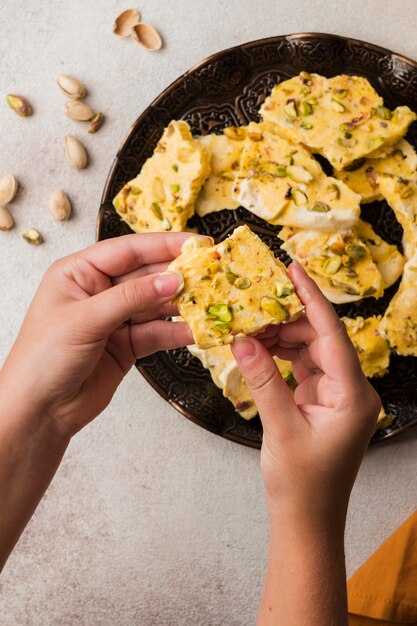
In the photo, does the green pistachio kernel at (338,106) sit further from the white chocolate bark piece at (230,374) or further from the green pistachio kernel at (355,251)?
the white chocolate bark piece at (230,374)

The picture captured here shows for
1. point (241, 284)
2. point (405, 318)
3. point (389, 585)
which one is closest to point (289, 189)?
point (405, 318)

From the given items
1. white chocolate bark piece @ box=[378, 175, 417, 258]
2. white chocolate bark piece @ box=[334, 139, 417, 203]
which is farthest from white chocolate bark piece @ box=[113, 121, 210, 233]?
white chocolate bark piece @ box=[378, 175, 417, 258]

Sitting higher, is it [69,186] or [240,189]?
[69,186]

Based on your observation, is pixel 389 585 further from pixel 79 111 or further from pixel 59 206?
pixel 79 111

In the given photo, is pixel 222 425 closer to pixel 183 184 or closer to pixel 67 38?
pixel 183 184

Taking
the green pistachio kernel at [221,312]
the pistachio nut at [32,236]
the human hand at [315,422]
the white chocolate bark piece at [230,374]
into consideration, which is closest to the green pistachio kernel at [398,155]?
the white chocolate bark piece at [230,374]

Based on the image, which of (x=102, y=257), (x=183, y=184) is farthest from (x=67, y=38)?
(x=102, y=257)
